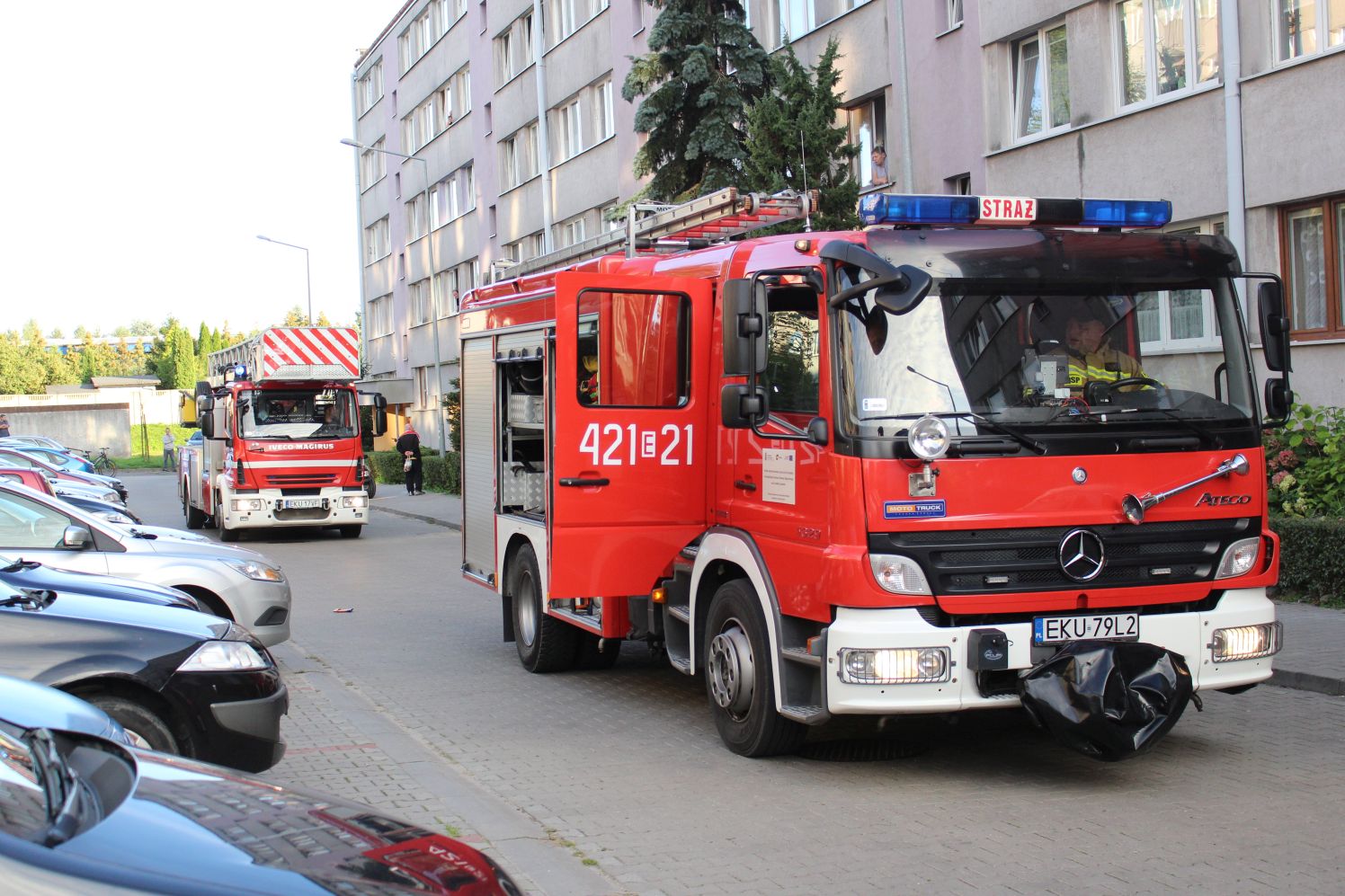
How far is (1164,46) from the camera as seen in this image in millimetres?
17766

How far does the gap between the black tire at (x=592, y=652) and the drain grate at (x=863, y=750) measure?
2754 mm

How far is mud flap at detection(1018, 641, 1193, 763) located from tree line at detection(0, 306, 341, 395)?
9276 cm

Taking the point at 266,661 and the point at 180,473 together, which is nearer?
the point at 266,661

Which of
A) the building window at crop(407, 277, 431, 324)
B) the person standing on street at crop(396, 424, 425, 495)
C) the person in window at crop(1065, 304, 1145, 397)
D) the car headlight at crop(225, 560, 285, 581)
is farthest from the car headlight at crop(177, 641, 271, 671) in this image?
the building window at crop(407, 277, 431, 324)

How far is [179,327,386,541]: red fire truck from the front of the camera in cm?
2275

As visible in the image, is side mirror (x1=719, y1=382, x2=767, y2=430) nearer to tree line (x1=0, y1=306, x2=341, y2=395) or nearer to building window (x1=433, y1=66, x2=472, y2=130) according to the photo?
building window (x1=433, y1=66, x2=472, y2=130)

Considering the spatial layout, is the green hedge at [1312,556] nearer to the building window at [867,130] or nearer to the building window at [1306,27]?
the building window at [1306,27]

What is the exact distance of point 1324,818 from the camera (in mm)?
6066

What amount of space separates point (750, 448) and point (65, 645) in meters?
3.55

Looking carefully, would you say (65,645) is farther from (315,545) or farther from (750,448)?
(315,545)

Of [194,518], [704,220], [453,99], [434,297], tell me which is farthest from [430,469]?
[704,220]

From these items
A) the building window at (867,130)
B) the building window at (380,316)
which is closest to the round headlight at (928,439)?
the building window at (867,130)

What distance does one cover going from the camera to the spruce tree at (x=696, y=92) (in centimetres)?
2228

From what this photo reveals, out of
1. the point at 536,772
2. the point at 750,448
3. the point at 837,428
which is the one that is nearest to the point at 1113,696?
the point at 837,428
